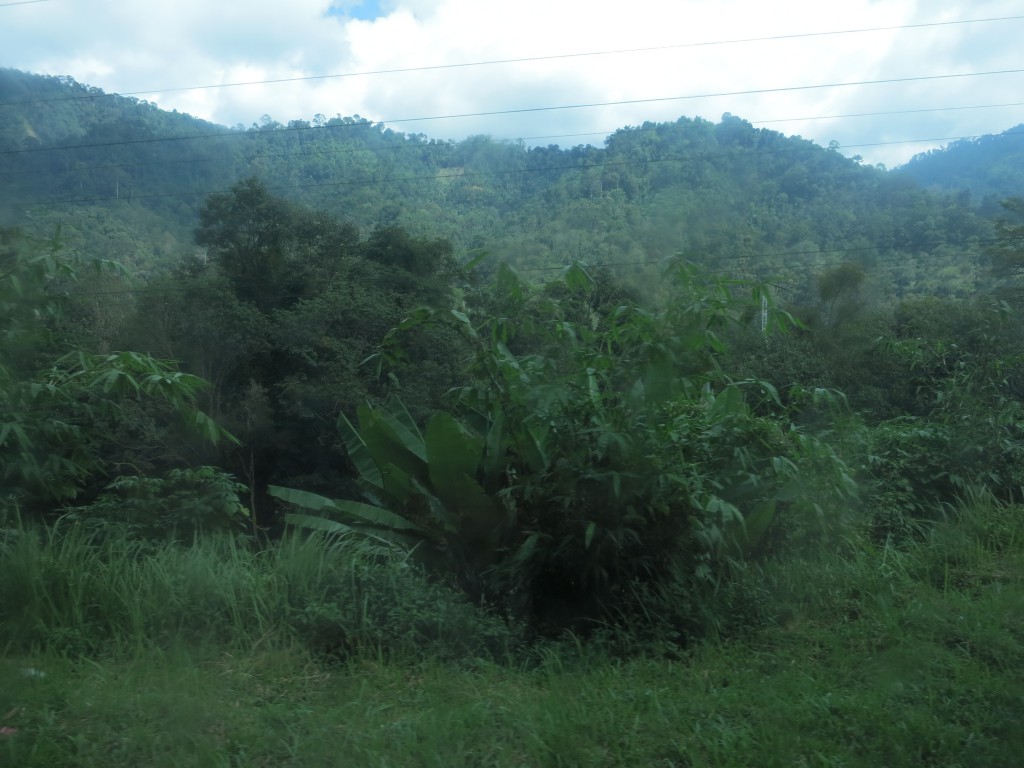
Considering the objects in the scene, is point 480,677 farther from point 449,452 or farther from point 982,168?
point 982,168

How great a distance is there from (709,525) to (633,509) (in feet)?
2.16

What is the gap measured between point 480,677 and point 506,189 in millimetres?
6912

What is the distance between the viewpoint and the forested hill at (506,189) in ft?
26.9

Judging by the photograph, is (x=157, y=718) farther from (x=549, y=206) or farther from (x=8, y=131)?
(x=8, y=131)

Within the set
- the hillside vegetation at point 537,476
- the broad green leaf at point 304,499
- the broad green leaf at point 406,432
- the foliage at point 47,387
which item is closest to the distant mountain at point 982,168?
the hillside vegetation at point 537,476

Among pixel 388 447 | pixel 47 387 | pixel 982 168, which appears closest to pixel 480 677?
pixel 388 447

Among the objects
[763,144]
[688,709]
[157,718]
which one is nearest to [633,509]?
[688,709]

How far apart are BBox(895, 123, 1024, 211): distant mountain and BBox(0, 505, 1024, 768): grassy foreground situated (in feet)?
18.7

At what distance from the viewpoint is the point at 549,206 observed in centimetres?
934

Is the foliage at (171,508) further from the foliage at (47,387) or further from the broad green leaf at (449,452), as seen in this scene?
the broad green leaf at (449,452)

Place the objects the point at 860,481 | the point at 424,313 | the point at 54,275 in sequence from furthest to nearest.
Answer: the point at 860,481, the point at 54,275, the point at 424,313

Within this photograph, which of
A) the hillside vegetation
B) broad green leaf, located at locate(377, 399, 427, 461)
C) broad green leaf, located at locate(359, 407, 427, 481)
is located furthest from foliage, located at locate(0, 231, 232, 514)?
broad green leaf, located at locate(377, 399, 427, 461)

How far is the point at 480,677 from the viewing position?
13.9ft

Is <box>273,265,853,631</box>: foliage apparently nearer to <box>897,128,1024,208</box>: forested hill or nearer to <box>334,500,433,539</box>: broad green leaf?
<box>334,500,433,539</box>: broad green leaf
